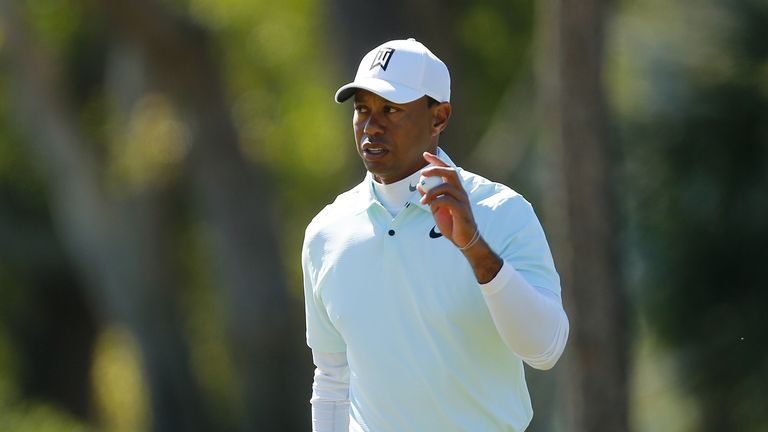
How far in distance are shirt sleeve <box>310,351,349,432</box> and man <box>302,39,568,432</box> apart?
0.14 meters

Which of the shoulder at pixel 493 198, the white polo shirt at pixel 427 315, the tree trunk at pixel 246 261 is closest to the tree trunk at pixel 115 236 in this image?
the tree trunk at pixel 246 261

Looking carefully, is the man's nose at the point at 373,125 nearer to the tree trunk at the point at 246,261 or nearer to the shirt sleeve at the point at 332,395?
the shirt sleeve at the point at 332,395

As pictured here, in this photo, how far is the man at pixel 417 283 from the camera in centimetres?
413

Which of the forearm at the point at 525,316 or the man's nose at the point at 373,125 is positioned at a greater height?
the man's nose at the point at 373,125

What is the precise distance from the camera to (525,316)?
12.9 feet

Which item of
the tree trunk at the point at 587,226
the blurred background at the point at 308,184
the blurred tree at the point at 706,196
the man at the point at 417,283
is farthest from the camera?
the blurred tree at the point at 706,196

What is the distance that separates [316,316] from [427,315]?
0.54m

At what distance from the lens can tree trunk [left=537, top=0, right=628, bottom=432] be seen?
1055cm

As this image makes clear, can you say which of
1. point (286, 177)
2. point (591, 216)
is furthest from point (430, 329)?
point (286, 177)

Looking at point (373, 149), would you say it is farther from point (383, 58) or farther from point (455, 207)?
point (455, 207)

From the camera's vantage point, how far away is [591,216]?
10.6m

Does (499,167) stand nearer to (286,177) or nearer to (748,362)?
(748,362)

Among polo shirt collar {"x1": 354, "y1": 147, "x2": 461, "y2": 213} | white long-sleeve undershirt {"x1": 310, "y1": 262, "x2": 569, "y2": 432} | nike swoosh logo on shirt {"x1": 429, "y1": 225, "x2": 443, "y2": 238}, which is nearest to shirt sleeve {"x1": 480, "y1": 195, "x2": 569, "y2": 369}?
white long-sleeve undershirt {"x1": 310, "y1": 262, "x2": 569, "y2": 432}

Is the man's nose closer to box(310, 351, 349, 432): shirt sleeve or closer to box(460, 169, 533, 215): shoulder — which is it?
box(460, 169, 533, 215): shoulder
